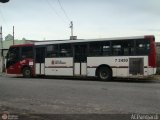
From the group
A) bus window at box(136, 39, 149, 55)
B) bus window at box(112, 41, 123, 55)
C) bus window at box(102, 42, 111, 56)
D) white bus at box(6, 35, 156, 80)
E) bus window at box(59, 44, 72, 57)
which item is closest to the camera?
bus window at box(136, 39, 149, 55)

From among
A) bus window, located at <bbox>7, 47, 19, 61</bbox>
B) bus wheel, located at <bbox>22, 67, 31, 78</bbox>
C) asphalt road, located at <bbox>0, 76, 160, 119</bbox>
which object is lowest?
asphalt road, located at <bbox>0, 76, 160, 119</bbox>

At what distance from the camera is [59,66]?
26781mm

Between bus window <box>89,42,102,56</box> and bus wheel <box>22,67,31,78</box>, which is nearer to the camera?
bus window <box>89,42,102,56</box>

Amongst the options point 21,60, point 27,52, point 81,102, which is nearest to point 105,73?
point 27,52

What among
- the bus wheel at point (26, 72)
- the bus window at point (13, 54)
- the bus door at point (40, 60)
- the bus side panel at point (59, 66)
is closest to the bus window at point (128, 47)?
the bus side panel at point (59, 66)

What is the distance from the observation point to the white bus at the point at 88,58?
2300cm

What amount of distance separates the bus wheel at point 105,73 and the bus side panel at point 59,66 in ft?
7.54

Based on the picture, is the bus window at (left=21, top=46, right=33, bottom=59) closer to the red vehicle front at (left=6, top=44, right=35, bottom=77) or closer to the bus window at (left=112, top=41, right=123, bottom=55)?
the red vehicle front at (left=6, top=44, right=35, bottom=77)

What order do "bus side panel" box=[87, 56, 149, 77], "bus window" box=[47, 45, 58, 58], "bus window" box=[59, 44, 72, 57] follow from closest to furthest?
"bus side panel" box=[87, 56, 149, 77] < "bus window" box=[59, 44, 72, 57] < "bus window" box=[47, 45, 58, 58]

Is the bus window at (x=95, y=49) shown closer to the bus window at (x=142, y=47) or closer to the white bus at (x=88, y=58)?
the white bus at (x=88, y=58)

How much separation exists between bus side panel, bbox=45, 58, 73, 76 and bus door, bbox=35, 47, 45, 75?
1.54 feet

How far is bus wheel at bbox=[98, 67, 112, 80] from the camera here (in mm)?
24500

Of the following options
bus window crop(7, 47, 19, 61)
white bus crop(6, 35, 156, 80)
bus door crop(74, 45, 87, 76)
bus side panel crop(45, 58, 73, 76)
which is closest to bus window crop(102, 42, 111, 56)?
white bus crop(6, 35, 156, 80)

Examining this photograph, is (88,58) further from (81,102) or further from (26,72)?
(81,102)
